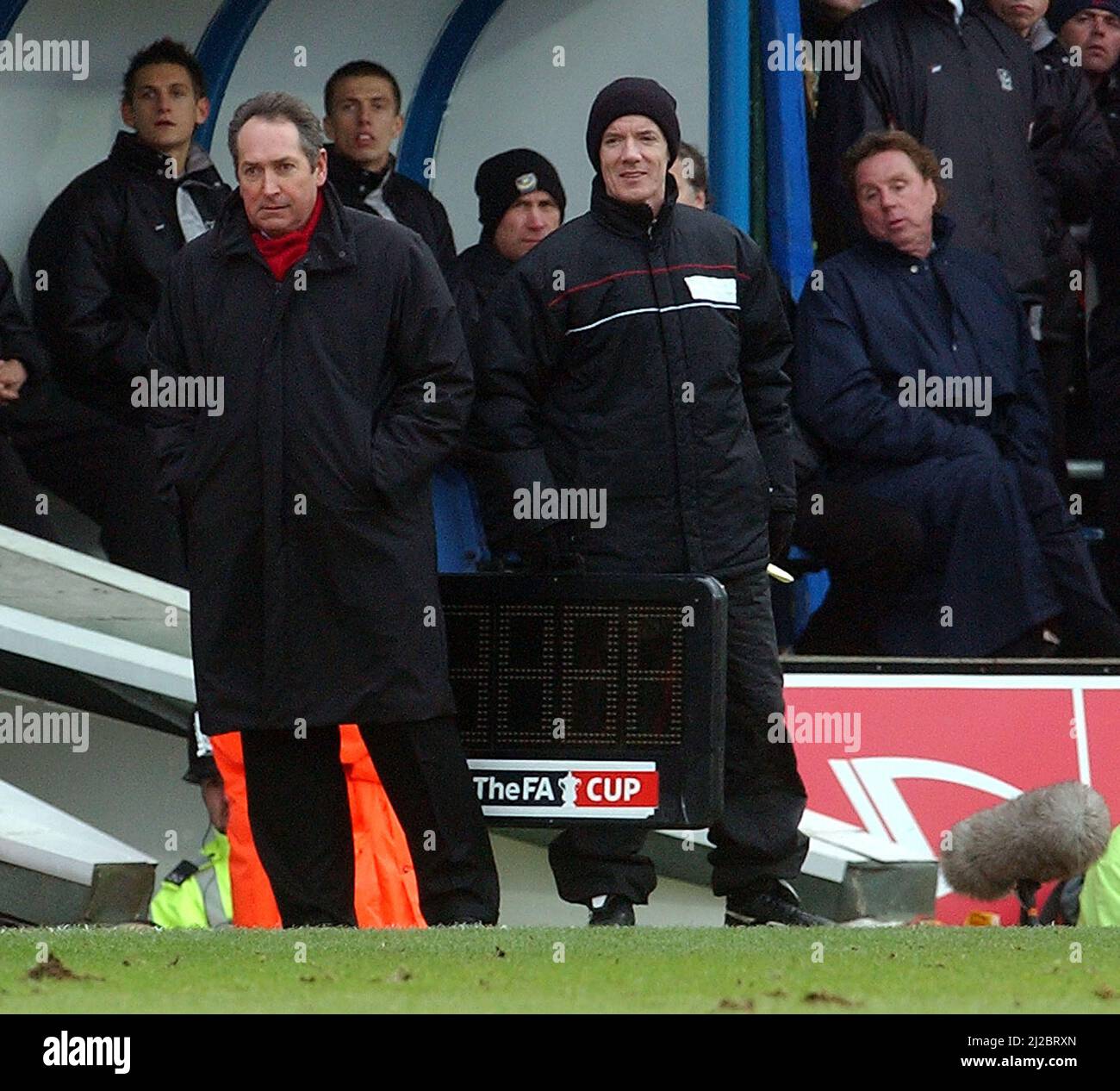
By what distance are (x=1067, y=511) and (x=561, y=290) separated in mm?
2486

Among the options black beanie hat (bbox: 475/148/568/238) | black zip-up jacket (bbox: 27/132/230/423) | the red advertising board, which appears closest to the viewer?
the red advertising board

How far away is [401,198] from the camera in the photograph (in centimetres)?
824

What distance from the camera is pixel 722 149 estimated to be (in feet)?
26.4

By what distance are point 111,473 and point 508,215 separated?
1469mm

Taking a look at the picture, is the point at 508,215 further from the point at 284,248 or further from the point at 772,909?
the point at 772,909

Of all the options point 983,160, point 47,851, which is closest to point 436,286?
point 47,851

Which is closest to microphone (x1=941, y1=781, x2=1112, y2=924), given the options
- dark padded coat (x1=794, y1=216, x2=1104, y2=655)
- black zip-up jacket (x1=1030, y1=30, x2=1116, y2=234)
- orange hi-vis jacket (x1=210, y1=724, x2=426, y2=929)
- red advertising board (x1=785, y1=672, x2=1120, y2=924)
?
red advertising board (x1=785, y1=672, x2=1120, y2=924)

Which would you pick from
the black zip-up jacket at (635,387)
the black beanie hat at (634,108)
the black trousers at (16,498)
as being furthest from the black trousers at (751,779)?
the black trousers at (16,498)

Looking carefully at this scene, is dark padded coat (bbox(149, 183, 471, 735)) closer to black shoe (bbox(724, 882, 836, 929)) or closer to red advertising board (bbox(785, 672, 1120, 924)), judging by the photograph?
black shoe (bbox(724, 882, 836, 929))

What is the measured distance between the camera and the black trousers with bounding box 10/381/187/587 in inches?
312

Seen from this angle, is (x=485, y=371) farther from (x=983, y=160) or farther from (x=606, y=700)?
(x=983, y=160)

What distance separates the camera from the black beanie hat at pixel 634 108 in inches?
254

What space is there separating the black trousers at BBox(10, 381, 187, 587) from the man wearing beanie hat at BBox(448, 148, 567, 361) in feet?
3.73

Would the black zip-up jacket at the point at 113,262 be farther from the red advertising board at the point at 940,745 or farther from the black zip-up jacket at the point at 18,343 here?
the red advertising board at the point at 940,745
